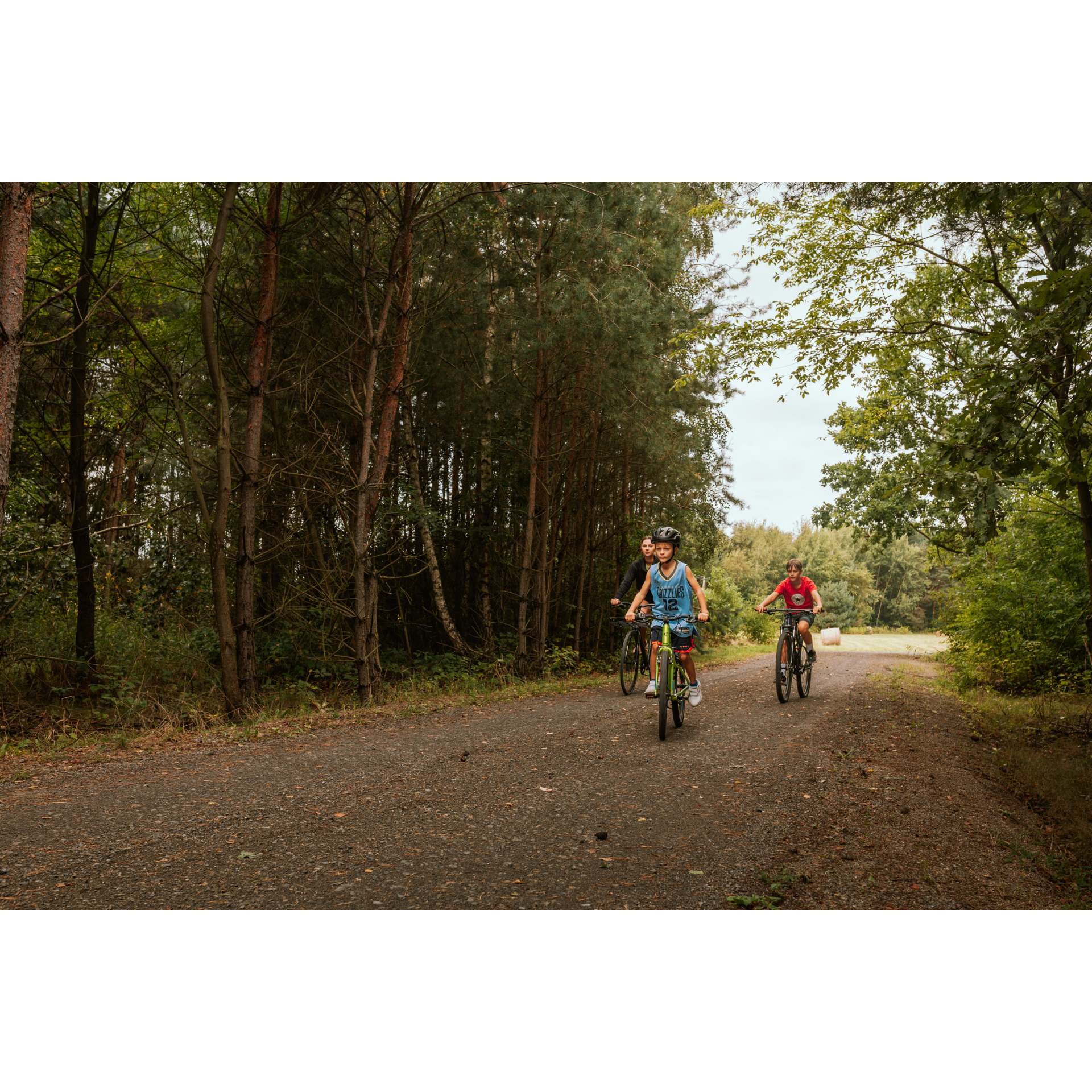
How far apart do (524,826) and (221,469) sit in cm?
636

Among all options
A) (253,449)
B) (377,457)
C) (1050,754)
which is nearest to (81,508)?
(253,449)

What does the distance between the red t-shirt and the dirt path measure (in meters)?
2.45

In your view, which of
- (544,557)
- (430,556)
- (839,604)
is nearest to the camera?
(430,556)

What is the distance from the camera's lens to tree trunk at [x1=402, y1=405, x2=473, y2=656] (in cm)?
1264

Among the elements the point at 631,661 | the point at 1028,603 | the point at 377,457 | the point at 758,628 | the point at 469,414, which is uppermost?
the point at 469,414

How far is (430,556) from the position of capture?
1262 centimetres

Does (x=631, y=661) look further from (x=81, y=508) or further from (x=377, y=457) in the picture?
(x=81, y=508)

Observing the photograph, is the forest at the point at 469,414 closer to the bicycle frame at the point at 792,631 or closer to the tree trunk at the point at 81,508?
the tree trunk at the point at 81,508

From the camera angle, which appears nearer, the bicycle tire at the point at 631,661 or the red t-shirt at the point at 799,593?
the red t-shirt at the point at 799,593

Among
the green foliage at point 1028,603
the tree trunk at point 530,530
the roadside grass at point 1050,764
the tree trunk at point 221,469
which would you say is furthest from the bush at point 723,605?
the tree trunk at point 221,469

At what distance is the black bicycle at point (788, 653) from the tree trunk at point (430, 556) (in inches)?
249

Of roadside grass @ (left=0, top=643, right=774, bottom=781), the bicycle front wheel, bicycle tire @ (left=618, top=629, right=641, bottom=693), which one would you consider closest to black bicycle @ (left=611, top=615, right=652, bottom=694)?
bicycle tire @ (left=618, top=629, right=641, bottom=693)

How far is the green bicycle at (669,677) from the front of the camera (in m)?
6.01

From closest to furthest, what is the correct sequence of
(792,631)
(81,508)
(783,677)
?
1. (783,677)
2. (792,631)
3. (81,508)
